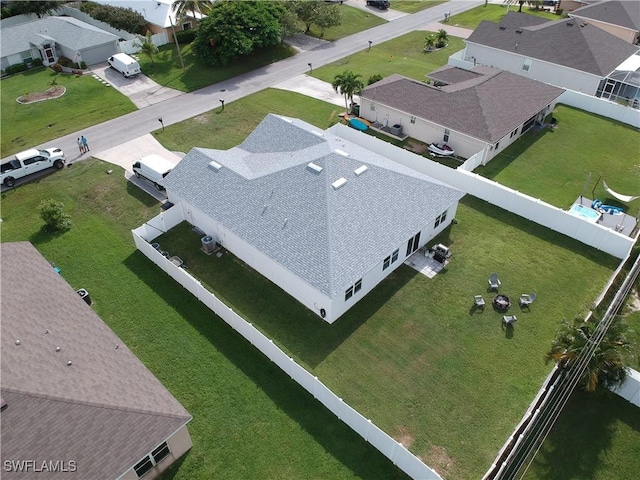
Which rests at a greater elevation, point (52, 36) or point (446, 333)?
point (52, 36)

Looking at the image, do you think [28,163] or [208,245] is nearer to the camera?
[208,245]

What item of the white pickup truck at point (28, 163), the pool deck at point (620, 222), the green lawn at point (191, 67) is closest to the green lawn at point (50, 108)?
the white pickup truck at point (28, 163)

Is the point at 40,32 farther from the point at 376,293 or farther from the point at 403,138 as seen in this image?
the point at 376,293

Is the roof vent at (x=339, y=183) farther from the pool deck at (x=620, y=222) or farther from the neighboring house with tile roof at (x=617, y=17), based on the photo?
the neighboring house with tile roof at (x=617, y=17)

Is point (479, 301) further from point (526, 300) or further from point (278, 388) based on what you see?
point (278, 388)

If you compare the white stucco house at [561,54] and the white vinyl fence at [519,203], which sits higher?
the white stucco house at [561,54]

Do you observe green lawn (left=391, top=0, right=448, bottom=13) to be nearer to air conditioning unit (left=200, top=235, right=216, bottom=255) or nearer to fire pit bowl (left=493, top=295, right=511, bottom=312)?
air conditioning unit (left=200, top=235, right=216, bottom=255)

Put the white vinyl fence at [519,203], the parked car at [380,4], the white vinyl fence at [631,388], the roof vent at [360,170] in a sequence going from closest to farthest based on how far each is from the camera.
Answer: the white vinyl fence at [631,388] → the roof vent at [360,170] → the white vinyl fence at [519,203] → the parked car at [380,4]

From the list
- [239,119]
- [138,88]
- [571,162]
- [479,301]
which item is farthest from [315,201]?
[138,88]
